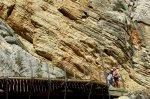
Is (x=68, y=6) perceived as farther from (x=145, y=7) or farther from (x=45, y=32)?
(x=145, y=7)

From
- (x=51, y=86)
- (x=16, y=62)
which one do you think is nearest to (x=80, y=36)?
(x=16, y=62)

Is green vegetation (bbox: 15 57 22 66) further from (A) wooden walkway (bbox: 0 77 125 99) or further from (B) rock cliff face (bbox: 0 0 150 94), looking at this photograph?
(B) rock cliff face (bbox: 0 0 150 94)

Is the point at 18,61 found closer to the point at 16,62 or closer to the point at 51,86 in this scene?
the point at 16,62

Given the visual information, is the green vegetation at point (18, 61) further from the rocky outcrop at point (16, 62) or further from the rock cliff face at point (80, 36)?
the rock cliff face at point (80, 36)

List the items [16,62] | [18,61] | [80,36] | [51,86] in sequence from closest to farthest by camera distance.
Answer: [51,86]
[16,62]
[18,61]
[80,36]

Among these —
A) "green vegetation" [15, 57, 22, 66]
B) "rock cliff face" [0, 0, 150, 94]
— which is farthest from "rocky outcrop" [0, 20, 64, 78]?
"rock cliff face" [0, 0, 150, 94]

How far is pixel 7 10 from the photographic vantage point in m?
27.4

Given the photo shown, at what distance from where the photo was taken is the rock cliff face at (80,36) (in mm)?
27188

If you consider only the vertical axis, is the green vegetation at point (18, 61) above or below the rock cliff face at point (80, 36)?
below

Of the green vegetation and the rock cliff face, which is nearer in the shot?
the green vegetation

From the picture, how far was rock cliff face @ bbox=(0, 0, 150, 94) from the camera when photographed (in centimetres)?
2719

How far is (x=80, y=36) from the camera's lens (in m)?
28.8

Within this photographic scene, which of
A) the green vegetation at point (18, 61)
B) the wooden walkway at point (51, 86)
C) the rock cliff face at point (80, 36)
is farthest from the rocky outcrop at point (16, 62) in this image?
the rock cliff face at point (80, 36)

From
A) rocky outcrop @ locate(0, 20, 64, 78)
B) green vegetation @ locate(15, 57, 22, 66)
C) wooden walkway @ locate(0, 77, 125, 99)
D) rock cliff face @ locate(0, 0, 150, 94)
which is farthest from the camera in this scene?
rock cliff face @ locate(0, 0, 150, 94)
